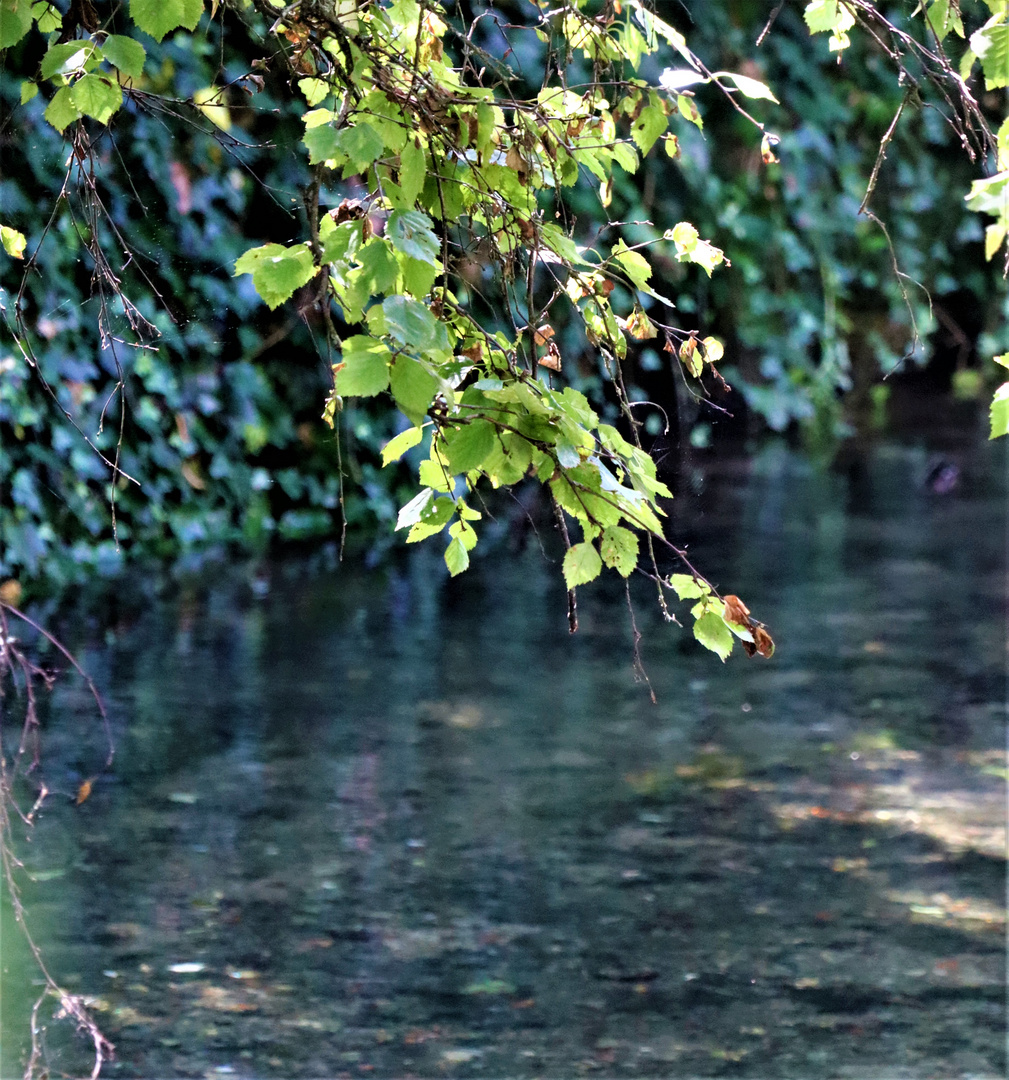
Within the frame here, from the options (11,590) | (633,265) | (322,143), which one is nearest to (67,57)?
(322,143)

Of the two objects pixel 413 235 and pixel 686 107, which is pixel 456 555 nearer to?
pixel 413 235

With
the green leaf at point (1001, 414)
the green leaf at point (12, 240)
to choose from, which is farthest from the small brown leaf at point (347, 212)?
the green leaf at point (1001, 414)

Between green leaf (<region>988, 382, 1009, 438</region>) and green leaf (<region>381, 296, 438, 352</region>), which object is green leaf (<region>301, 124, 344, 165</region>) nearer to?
green leaf (<region>381, 296, 438, 352</region>)

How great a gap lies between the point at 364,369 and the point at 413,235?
0.15m

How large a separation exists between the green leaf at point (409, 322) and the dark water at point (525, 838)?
0.61m

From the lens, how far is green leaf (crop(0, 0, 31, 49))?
2.11m

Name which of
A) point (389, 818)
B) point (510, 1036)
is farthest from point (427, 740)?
point (510, 1036)

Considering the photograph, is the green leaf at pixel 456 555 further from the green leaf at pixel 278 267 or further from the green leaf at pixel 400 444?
the green leaf at pixel 278 267

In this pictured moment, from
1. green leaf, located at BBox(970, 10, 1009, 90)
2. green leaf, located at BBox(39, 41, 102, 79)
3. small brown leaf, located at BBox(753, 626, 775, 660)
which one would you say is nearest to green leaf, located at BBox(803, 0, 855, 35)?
green leaf, located at BBox(970, 10, 1009, 90)

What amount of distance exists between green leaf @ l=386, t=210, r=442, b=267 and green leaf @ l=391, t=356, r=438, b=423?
11 centimetres

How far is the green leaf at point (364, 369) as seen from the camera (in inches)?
77.8

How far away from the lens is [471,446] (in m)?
2.05

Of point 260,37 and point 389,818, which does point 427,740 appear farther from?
point 260,37

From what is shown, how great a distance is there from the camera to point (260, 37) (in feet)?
7.92
